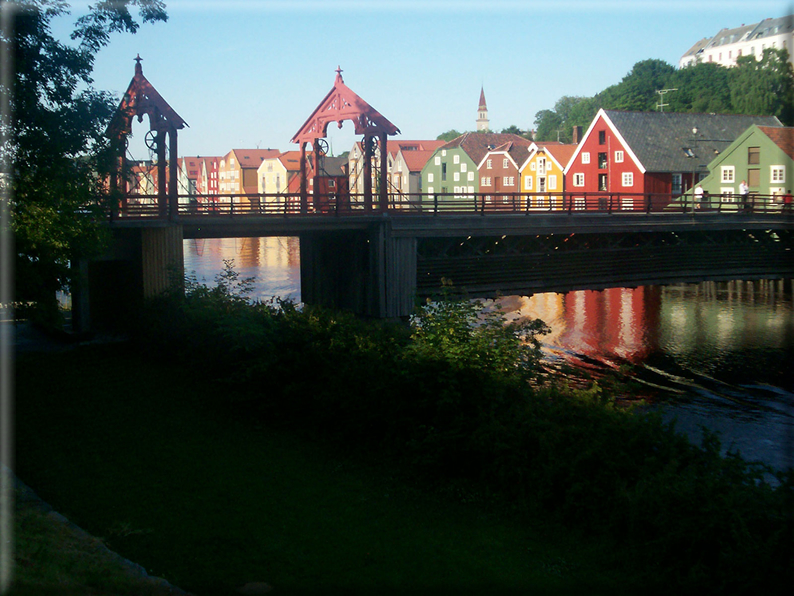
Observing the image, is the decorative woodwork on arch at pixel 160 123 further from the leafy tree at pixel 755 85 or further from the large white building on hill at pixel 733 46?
the large white building on hill at pixel 733 46

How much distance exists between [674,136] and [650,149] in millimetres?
3592

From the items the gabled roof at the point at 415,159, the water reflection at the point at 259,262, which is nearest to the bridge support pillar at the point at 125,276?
the water reflection at the point at 259,262

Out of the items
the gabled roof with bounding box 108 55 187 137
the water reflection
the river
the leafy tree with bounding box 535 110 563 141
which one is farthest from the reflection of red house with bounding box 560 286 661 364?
the leafy tree with bounding box 535 110 563 141

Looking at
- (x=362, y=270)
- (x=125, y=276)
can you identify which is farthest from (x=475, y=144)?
(x=125, y=276)

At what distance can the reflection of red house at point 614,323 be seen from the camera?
31.3 meters

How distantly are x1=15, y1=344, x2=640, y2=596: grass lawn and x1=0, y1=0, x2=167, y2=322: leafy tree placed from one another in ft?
9.12

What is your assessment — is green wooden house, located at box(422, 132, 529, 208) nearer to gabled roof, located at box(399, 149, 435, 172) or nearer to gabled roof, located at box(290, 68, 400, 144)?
gabled roof, located at box(399, 149, 435, 172)

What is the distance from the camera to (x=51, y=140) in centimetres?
1266

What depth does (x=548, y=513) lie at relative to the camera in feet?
32.5

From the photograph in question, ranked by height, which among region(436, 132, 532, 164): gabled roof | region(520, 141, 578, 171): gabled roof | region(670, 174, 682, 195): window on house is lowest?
region(670, 174, 682, 195): window on house

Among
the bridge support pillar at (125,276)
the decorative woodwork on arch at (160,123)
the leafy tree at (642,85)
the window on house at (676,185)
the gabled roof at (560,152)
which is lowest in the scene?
the bridge support pillar at (125,276)

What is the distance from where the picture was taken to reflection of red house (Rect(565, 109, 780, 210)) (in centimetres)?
6047

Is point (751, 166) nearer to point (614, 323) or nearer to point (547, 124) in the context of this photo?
point (614, 323)

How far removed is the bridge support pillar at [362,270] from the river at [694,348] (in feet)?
6.77
